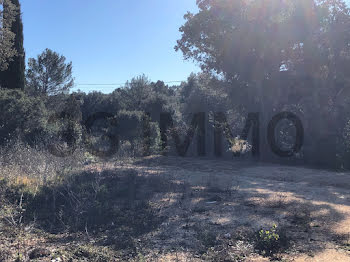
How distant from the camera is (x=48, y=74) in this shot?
82.9 ft

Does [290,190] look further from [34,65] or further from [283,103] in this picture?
[34,65]

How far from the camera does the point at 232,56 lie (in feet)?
49.1

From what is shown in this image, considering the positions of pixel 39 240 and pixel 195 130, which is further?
pixel 195 130

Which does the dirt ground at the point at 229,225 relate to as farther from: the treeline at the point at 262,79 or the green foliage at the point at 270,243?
the treeline at the point at 262,79

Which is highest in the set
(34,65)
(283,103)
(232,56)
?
(34,65)

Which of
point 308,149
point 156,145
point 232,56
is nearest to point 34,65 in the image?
point 156,145

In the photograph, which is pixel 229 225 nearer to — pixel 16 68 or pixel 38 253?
pixel 38 253

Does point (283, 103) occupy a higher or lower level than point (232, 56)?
lower

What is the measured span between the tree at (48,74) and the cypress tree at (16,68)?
28.6 feet

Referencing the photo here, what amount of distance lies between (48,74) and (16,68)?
32.7ft

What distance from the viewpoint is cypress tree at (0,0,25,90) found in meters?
15.5

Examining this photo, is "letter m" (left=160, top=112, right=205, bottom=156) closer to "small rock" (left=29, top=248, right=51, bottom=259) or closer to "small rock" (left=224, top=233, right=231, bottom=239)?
"small rock" (left=224, top=233, right=231, bottom=239)

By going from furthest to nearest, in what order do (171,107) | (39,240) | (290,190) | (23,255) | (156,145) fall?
(171,107)
(156,145)
(290,190)
(39,240)
(23,255)

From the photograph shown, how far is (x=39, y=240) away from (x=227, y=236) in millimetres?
2713
